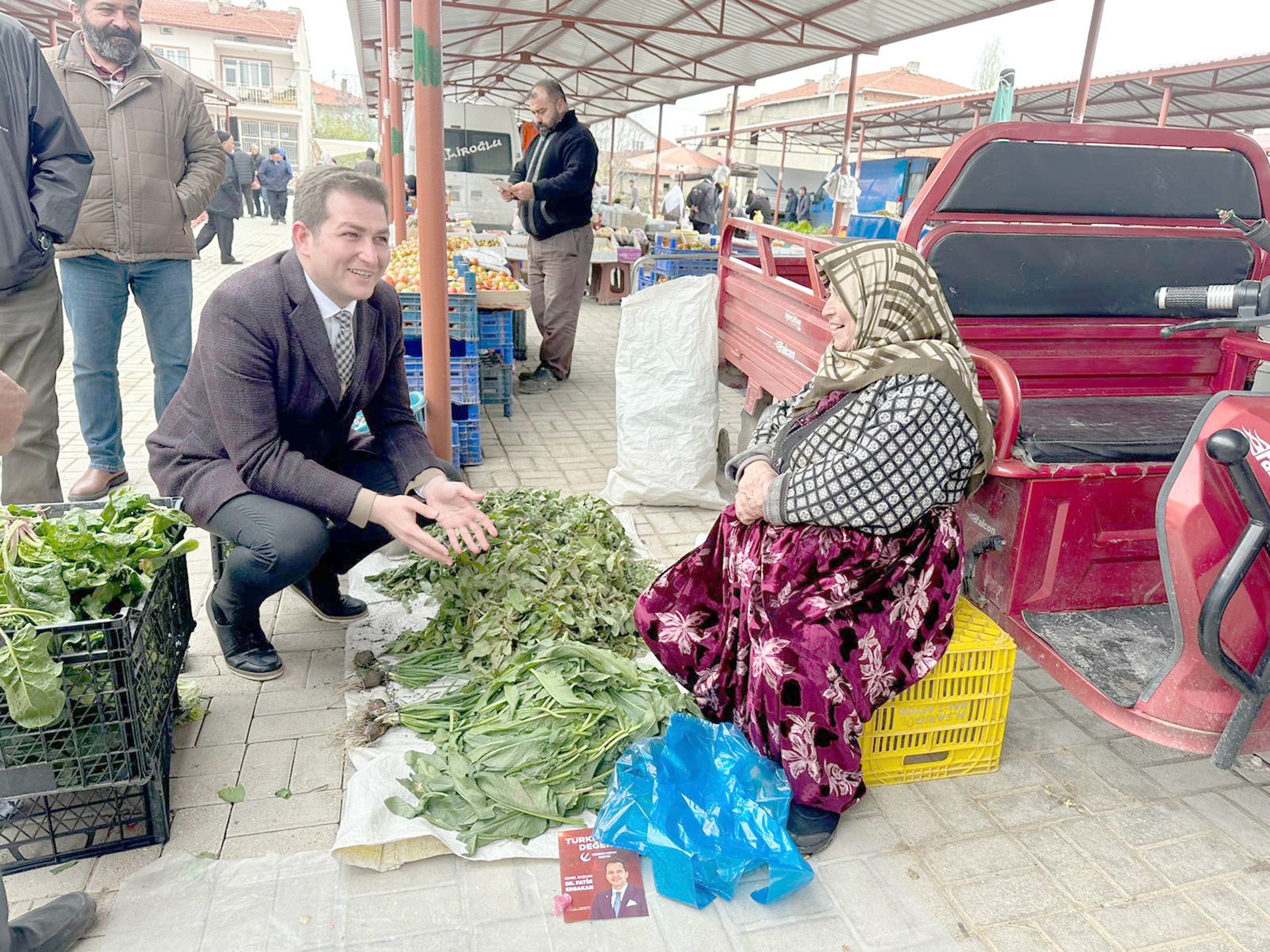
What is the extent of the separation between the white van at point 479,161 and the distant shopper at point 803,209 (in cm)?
1136

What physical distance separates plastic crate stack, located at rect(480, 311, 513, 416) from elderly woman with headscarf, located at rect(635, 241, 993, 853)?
12.6 feet

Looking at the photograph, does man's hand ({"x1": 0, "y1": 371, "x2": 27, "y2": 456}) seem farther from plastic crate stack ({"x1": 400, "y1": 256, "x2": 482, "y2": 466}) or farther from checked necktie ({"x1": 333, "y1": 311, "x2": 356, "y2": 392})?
plastic crate stack ({"x1": 400, "y1": 256, "x2": 482, "y2": 466})

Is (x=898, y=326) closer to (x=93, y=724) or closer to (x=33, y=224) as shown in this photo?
(x=93, y=724)

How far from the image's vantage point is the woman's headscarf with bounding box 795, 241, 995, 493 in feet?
7.33

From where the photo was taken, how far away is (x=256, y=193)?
2798 centimetres

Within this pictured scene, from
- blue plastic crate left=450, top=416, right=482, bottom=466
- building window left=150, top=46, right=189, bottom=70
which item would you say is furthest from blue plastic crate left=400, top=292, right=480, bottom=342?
building window left=150, top=46, right=189, bottom=70

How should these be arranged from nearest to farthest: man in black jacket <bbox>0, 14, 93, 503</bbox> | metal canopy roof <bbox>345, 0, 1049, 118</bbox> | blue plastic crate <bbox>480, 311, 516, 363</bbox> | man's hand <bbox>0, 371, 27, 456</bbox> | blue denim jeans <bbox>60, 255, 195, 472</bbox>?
1. man's hand <bbox>0, 371, 27, 456</bbox>
2. man in black jacket <bbox>0, 14, 93, 503</bbox>
3. blue denim jeans <bbox>60, 255, 195, 472</bbox>
4. blue plastic crate <bbox>480, 311, 516, 363</bbox>
5. metal canopy roof <bbox>345, 0, 1049, 118</bbox>

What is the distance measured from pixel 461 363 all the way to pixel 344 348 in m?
2.21

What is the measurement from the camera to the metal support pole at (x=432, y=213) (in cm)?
343

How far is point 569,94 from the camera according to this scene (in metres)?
21.0

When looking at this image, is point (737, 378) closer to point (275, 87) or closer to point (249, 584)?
point (249, 584)

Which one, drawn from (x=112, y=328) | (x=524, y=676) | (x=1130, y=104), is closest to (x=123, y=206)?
Answer: (x=112, y=328)

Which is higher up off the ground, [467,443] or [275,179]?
[275,179]

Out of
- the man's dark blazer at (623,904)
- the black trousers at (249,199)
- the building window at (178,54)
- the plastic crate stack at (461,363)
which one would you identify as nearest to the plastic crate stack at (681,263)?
the plastic crate stack at (461,363)
